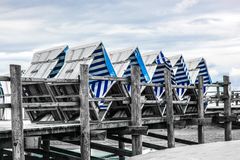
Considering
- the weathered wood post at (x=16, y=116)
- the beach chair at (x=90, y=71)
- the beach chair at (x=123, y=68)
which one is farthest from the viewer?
the beach chair at (x=123, y=68)

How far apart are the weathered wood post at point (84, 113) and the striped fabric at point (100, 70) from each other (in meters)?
1.43

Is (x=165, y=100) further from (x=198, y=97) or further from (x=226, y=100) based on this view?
(x=226, y=100)

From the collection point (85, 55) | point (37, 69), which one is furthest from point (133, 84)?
point (37, 69)

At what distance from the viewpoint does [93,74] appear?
10.9 metres

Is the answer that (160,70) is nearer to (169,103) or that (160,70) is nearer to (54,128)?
(169,103)

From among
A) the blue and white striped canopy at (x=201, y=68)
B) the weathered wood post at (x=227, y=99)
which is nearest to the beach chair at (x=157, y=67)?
the weathered wood post at (x=227, y=99)

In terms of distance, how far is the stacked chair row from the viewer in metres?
10.5

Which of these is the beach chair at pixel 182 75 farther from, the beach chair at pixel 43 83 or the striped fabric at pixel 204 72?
the beach chair at pixel 43 83

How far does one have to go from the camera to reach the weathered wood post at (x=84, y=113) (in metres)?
9.15

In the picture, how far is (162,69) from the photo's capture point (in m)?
13.3

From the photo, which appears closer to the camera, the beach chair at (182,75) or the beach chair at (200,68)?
the beach chair at (182,75)

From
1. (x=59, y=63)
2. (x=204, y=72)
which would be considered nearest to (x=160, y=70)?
(x=59, y=63)

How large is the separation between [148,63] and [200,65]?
337 cm

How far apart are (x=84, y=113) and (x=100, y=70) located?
1.96 meters
